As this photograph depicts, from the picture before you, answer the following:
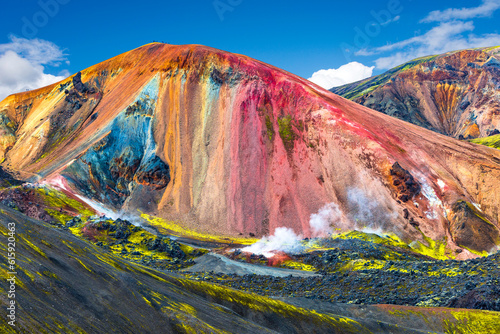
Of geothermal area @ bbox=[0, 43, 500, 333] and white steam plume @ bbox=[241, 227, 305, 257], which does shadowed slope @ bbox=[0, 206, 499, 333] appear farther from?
white steam plume @ bbox=[241, 227, 305, 257]

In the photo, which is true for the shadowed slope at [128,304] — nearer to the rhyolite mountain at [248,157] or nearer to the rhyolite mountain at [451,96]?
the rhyolite mountain at [248,157]

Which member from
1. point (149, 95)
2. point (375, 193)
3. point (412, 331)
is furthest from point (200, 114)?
point (412, 331)

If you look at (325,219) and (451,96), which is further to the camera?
(451,96)

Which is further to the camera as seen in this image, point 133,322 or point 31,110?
point 31,110

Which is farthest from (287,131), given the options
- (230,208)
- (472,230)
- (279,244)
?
(472,230)

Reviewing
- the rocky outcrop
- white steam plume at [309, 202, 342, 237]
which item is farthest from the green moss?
the rocky outcrop

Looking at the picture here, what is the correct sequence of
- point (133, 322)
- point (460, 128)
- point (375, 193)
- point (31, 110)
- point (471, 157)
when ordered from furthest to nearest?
point (460, 128) → point (31, 110) → point (471, 157) → point (375, 193) → point (133, 322)

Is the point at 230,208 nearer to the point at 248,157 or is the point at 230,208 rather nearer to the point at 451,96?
the point at 248,157

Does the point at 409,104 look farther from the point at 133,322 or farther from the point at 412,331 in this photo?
the point at 133,322
